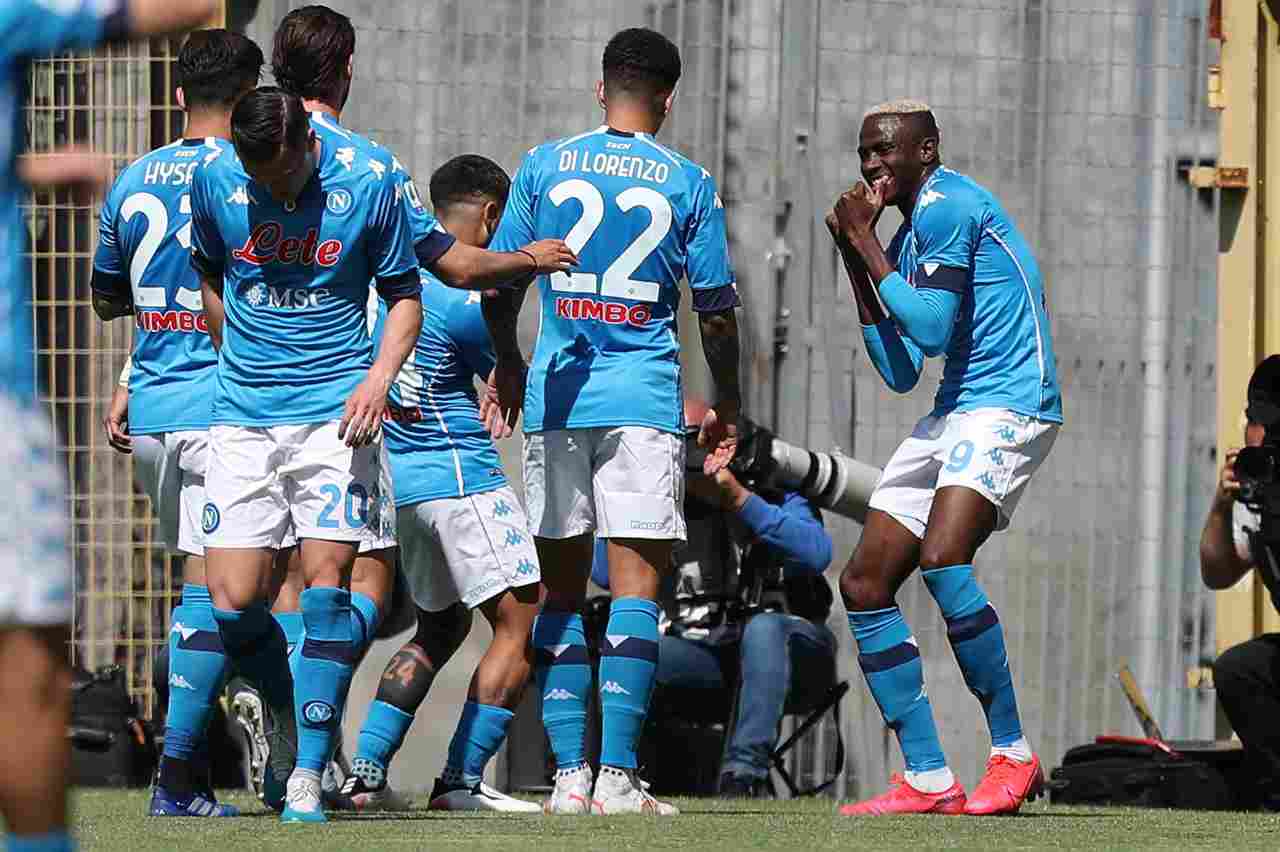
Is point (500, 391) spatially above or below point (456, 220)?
below

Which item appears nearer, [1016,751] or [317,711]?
[317,711]

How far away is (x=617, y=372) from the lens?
7.15m

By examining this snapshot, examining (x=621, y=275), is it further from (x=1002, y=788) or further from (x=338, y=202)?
(x=1002, y=788)

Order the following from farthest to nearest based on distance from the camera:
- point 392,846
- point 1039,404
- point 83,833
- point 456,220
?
point 456,220 < point 1039,404 < point 83,833 < point 392,846

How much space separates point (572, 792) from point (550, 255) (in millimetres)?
1625

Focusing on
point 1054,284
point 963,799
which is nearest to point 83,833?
point 963,799

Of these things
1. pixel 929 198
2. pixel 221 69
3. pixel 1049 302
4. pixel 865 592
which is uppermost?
pixel 221 69

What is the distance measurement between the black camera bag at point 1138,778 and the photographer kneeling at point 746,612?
3.15ft

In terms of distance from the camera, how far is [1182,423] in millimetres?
10125

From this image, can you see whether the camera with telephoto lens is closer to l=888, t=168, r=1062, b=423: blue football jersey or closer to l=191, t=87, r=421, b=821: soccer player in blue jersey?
l=888, t=168, r=1062, b=423: blue football jersey

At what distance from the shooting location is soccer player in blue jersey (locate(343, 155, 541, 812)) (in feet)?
24.4

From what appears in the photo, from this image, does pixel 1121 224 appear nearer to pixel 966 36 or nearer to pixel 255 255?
pixel 966 36

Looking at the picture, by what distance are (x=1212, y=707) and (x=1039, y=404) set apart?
3.58 meters

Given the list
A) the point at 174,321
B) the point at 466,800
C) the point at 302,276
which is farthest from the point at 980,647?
the point at 174,321
